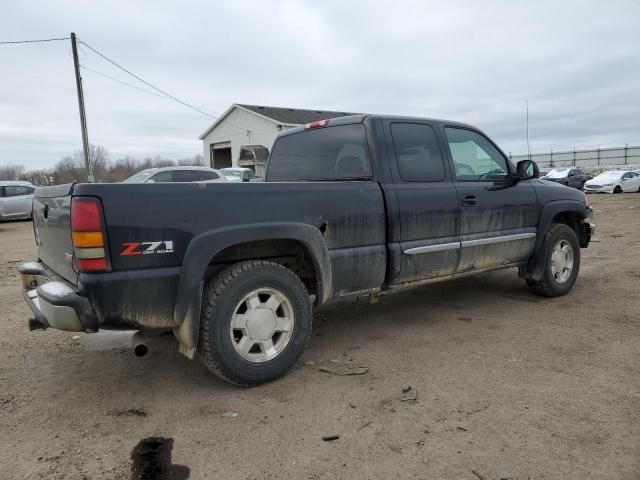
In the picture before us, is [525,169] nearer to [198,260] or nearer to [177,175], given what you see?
[198,260]

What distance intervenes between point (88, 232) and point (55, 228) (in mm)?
647

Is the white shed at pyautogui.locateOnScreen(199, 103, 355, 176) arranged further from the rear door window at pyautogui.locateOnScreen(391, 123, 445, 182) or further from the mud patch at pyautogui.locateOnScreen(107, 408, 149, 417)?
the mud patch at pyautogui.locateOnScreen(107, 408, 149, 417)

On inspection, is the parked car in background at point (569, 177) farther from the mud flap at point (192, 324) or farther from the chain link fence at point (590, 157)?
the mud flap at point (192, 324)

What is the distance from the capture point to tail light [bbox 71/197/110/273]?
265 cm

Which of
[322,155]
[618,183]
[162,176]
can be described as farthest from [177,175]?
[618,183]

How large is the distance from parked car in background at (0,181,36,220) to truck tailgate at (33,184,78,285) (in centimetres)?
1648

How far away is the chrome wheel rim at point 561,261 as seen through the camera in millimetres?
5281

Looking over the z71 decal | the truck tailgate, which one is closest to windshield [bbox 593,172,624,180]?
the z71 decal

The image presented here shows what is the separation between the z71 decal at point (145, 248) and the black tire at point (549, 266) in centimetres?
403

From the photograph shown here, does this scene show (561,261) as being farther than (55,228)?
Yes

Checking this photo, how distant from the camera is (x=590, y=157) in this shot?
48625 millimetres

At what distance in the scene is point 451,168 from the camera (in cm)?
439

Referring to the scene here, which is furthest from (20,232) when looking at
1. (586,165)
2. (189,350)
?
(586,165)

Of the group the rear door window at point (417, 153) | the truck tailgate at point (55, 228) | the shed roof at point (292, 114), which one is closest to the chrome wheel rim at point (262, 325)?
the truck tailgate at point (55, 228)
